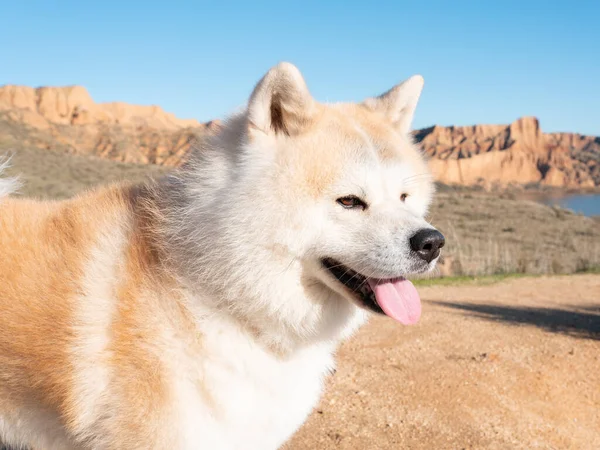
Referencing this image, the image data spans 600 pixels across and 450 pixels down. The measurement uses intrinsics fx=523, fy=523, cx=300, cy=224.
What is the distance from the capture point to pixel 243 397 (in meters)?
2.38

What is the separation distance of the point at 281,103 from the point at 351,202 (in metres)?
0.60

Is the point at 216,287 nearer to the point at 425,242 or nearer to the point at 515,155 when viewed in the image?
the point at 425,242

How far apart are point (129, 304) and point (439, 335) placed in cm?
533

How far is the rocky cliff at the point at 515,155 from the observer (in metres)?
92.6

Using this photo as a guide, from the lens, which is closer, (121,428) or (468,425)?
(121,428)

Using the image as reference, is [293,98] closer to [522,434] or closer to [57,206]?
[57,206]

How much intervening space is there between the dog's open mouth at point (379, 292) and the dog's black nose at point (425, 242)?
264 mm

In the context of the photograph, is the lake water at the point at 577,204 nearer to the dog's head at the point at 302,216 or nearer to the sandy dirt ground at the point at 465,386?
the sandy dirt ground at the point at 465,386

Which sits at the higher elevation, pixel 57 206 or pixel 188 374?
pixel 57 206

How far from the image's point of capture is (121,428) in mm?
2254

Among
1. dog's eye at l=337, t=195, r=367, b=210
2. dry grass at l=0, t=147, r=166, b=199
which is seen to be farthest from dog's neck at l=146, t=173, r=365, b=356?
dry grass at l=0, t=147, r=166, b=199

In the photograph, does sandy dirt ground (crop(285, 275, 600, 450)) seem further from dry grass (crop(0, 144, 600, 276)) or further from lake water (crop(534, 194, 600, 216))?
lake water (crop(534, 194, 600, 216))

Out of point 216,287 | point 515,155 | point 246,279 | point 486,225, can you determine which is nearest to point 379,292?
point 246,279

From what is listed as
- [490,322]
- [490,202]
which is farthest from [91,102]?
[490,322]
